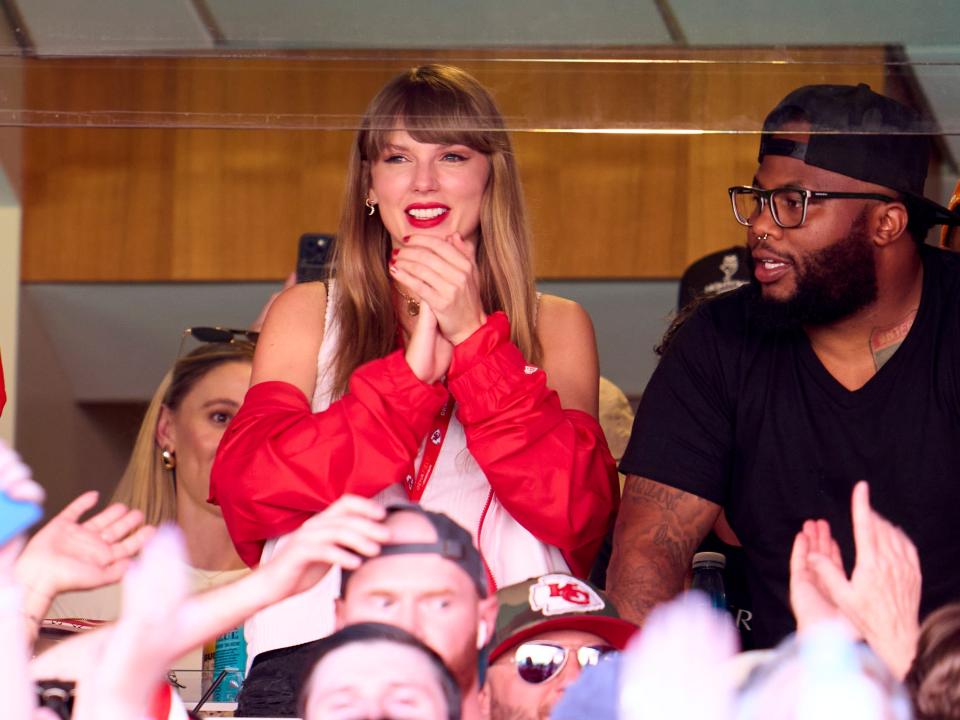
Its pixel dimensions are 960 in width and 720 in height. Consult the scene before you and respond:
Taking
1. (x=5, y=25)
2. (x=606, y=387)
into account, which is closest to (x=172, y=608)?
(x=5, y=25)

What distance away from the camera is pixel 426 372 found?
157 cm

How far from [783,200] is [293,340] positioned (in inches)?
28.5

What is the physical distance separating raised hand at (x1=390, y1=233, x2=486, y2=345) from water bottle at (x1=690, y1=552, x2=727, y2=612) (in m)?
0.53

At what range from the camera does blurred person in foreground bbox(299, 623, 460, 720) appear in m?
1.02

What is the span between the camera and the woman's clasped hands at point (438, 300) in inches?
62.0

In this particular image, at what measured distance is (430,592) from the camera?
3.57 ft

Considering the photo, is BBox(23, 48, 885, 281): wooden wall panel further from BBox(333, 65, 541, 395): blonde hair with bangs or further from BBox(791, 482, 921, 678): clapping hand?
BBox(791, 482, 921, 678): clapping hand

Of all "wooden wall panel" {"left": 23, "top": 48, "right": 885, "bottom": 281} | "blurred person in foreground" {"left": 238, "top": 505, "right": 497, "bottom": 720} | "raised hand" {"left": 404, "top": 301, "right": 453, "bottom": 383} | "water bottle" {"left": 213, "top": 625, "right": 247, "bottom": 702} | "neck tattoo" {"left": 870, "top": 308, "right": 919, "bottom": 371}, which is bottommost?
"blurred person in foreground" {"left": 238, "top": 505, "right": 497, "bottom": 720}

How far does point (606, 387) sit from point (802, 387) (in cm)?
99

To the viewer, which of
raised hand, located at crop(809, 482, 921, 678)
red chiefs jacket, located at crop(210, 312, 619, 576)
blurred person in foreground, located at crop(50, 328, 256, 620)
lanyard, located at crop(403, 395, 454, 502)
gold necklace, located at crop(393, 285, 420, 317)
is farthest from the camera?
blurred person in foreground, located at crop(50, 328, 256, 620)

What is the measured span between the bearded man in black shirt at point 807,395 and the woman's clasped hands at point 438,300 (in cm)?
51

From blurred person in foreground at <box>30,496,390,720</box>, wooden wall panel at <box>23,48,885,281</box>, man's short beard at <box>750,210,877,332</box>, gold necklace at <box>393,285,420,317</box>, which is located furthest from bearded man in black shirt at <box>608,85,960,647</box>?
wooden wall panel at <box>23,48,885,281</box>

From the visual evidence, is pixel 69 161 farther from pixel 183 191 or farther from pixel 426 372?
pixel 426 372

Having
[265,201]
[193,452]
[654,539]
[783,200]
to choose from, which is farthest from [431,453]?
[265,201]
